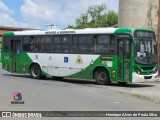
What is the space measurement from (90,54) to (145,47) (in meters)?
3.02

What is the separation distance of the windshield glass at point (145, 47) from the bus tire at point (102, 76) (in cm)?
197

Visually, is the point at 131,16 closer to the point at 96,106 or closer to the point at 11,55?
the point at 11,55

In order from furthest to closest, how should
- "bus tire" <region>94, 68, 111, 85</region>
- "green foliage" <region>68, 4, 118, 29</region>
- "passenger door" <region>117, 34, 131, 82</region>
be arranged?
"green foliage" <region>68, 4, 118, 29</region>, "bus tire" <region>94, 68, 111, 85</region>, "passenger door" <region>117, 34, 131, 82</region>

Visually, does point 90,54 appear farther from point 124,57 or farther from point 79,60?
point 124,57

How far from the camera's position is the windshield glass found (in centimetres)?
2009

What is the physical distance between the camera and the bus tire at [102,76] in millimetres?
20984

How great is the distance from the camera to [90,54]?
21625mm

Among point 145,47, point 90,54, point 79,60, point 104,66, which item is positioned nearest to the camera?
point 145,47

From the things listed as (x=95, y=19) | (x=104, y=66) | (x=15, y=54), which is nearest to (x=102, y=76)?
(x=104, y=66)

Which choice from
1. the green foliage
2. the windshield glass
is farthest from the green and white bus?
the green foliage

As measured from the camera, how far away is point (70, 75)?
22.9 metres

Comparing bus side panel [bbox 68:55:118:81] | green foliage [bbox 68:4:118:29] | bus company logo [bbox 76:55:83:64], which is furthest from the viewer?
green foliage [bbox 68:4:118:29]

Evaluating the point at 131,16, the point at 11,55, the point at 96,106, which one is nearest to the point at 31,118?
the point at 96,106

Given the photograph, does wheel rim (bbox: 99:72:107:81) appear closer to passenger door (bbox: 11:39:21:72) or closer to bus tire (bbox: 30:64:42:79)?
bus tire (bbox: 30:64:42:79)
